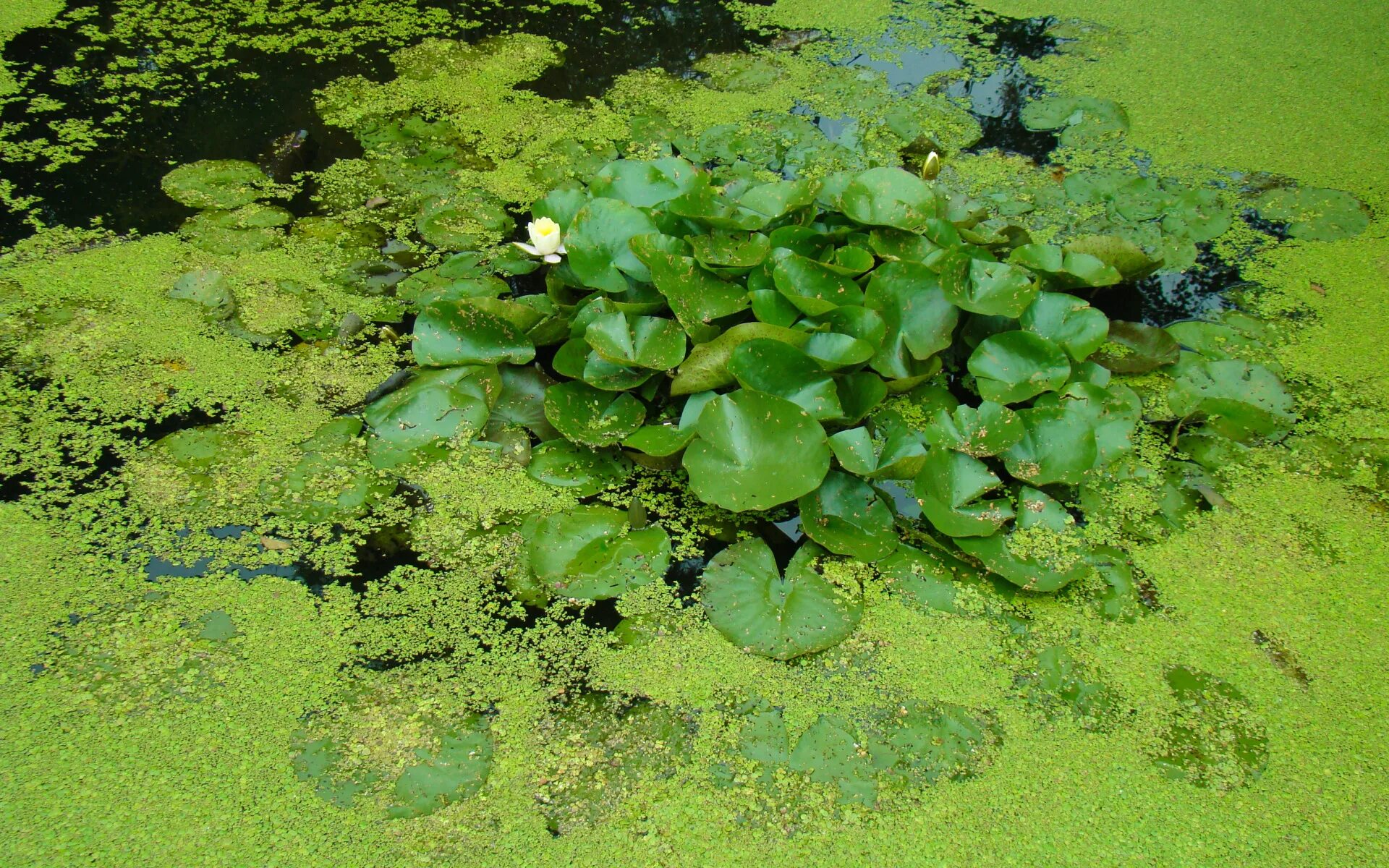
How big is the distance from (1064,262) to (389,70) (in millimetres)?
2369

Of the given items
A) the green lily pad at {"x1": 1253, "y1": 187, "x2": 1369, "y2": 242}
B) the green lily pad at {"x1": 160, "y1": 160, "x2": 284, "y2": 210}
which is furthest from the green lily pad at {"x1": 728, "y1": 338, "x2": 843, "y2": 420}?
the green lily pad at {"x1": 1253, "y1": 187, "x2": 1369, "y2": 242}

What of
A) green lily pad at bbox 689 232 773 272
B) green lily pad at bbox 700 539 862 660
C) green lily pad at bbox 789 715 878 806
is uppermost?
green lily pad at bbox 689 232 773 272

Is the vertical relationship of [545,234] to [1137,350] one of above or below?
above

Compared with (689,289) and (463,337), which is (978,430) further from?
(463,337)

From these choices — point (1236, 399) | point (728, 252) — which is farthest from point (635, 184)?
point (1236, 399)

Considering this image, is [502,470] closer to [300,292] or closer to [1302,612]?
[300,292]

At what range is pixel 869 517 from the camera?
1.75 meters

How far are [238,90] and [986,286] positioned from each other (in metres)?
2.57

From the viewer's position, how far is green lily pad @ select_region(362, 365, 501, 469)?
190cm

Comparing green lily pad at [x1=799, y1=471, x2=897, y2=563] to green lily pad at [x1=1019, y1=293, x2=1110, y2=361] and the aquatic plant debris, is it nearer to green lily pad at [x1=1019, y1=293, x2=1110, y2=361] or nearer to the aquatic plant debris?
the aquatic plant debris

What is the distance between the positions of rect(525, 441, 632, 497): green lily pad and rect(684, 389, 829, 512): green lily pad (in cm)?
24

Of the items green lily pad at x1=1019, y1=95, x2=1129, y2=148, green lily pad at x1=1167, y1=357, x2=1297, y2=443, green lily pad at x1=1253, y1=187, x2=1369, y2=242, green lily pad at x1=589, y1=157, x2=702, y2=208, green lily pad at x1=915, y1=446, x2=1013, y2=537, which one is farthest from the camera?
Result: green lily pad at x1=1019, y1=95, x2=1129, y2=148

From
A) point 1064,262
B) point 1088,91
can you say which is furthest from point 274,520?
point 1088,91

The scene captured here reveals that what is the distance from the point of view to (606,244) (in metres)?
2.02
